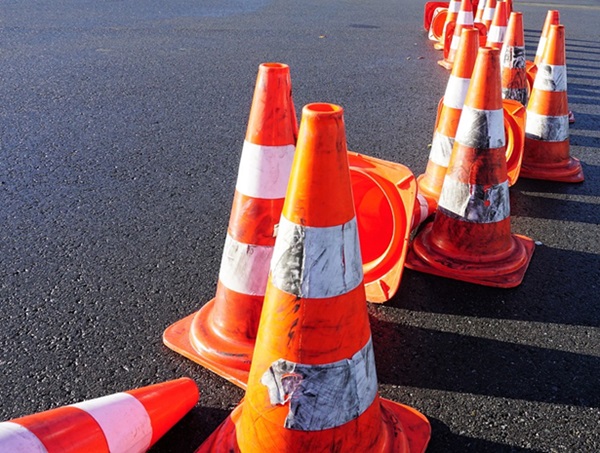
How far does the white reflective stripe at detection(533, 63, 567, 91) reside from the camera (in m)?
5.08

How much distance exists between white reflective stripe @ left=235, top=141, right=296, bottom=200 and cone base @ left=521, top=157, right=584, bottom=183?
3017mm

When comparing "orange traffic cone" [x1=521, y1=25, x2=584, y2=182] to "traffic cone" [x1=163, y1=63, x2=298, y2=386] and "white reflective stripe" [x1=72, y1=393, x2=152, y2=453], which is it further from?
"white reflective stripe" [x1=72, y1=393, x2=152, y2=453]

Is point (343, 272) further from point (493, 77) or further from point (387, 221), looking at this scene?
point (493, 77)

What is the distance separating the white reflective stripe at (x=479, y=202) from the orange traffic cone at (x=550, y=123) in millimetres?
1583

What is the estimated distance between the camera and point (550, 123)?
202 inches

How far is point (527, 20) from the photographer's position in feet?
46.5

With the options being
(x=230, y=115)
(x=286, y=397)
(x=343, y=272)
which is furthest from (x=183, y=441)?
(x=230, y=115)

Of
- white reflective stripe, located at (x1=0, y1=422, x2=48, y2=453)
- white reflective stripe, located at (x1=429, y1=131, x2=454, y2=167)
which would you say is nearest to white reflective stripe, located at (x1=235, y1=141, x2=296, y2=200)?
white reflective stripe, located at (x1=0, y1=422, x2=48, y2=453)

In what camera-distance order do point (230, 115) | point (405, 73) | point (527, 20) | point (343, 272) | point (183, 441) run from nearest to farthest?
1. point (343, 272)
2. point (183, 441)
3. point (230, 115)
4. point (405, 73)
5. point (527, 20)

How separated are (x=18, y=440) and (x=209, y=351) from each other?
1072 mm

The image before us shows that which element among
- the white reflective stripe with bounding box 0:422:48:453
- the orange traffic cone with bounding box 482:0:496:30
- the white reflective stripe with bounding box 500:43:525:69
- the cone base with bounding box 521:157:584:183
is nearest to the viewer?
the white reflective stripe with bounding box 0:422:48:453

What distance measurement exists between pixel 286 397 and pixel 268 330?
228 millimetres

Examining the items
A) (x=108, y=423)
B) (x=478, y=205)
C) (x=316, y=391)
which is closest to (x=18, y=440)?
(x=108, y=423)

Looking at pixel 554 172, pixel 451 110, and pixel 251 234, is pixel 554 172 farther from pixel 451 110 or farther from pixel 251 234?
pixel 251 234
